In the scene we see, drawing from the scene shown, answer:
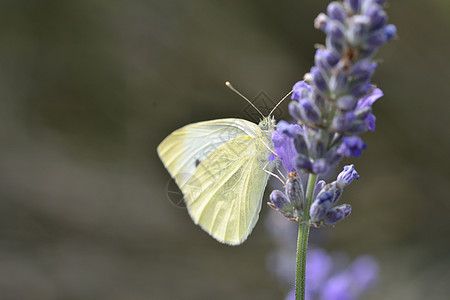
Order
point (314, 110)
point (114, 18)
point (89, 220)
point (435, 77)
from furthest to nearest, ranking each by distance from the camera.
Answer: point (89, 220)
point (114, 18)
point (435, 77)
point (314, 110)

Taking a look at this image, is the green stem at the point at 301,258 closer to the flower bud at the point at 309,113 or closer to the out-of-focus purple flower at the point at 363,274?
the flower bud at the point at 309,113

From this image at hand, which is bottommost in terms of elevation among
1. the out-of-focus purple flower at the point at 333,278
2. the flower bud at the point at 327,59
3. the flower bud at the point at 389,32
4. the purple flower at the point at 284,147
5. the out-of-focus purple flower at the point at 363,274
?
the out-of-focus purple flower at the point at 363,274

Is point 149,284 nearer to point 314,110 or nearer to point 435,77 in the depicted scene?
point 435,77

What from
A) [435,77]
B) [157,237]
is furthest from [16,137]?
[435,77]

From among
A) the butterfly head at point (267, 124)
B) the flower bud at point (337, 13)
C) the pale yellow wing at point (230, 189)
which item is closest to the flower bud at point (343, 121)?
the flower bud at point (337, 13)

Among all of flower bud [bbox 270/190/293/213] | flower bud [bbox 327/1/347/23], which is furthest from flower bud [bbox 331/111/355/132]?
flower bud [bbox 270/190/293/213]

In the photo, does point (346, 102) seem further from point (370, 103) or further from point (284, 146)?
point (284, 146)

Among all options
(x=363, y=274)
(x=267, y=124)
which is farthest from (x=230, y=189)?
(x=363, y=274)
